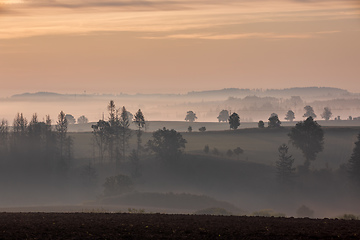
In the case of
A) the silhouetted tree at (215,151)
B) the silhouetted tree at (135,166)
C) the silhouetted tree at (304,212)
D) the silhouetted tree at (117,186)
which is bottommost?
the silhouetted tree at (304,212)

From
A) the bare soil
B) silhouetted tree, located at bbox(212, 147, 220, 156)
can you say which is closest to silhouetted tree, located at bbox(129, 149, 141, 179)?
silhouetted tree, located at bbox(212, 147, 220, 156)

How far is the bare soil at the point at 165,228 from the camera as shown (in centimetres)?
3981

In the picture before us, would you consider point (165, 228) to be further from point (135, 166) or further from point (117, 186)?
point (135, 166)

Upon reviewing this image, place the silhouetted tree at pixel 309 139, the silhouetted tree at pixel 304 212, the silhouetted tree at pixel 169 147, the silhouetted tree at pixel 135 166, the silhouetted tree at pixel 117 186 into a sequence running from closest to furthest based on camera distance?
1. the silhouetted tree at pixel 304 212
2. the silhouetted tree at pixel 117 186
3. the silhouetted tree at pixel 309 139
4. the silhouetted tree at pixel 135 166
5. the silhouetted tree at pixel 169 147

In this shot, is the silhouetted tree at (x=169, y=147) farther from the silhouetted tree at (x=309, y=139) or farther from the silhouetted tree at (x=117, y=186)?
the silhouetted tree at (x=309, y=139)

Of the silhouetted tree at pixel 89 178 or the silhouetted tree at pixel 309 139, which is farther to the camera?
the silhouetted tree at pixel 89 178

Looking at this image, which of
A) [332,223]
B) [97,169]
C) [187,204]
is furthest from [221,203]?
[332,223]

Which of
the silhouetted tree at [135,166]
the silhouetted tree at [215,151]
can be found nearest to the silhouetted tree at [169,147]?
the silhouetted tree at [135,166]

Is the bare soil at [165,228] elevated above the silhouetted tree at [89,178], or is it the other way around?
the bare soil at [165,228]

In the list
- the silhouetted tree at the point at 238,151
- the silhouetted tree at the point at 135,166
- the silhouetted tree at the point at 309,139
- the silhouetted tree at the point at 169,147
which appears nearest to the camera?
the silhouetted tree at the point at 309,139

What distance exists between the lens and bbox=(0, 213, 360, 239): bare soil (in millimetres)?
39812

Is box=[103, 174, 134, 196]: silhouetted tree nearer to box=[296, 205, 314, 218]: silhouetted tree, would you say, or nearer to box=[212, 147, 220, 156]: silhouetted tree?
box=[212, 147, 220, 156]: silhouetted tree

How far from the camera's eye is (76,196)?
173375 millimetres

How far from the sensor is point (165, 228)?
140ft
